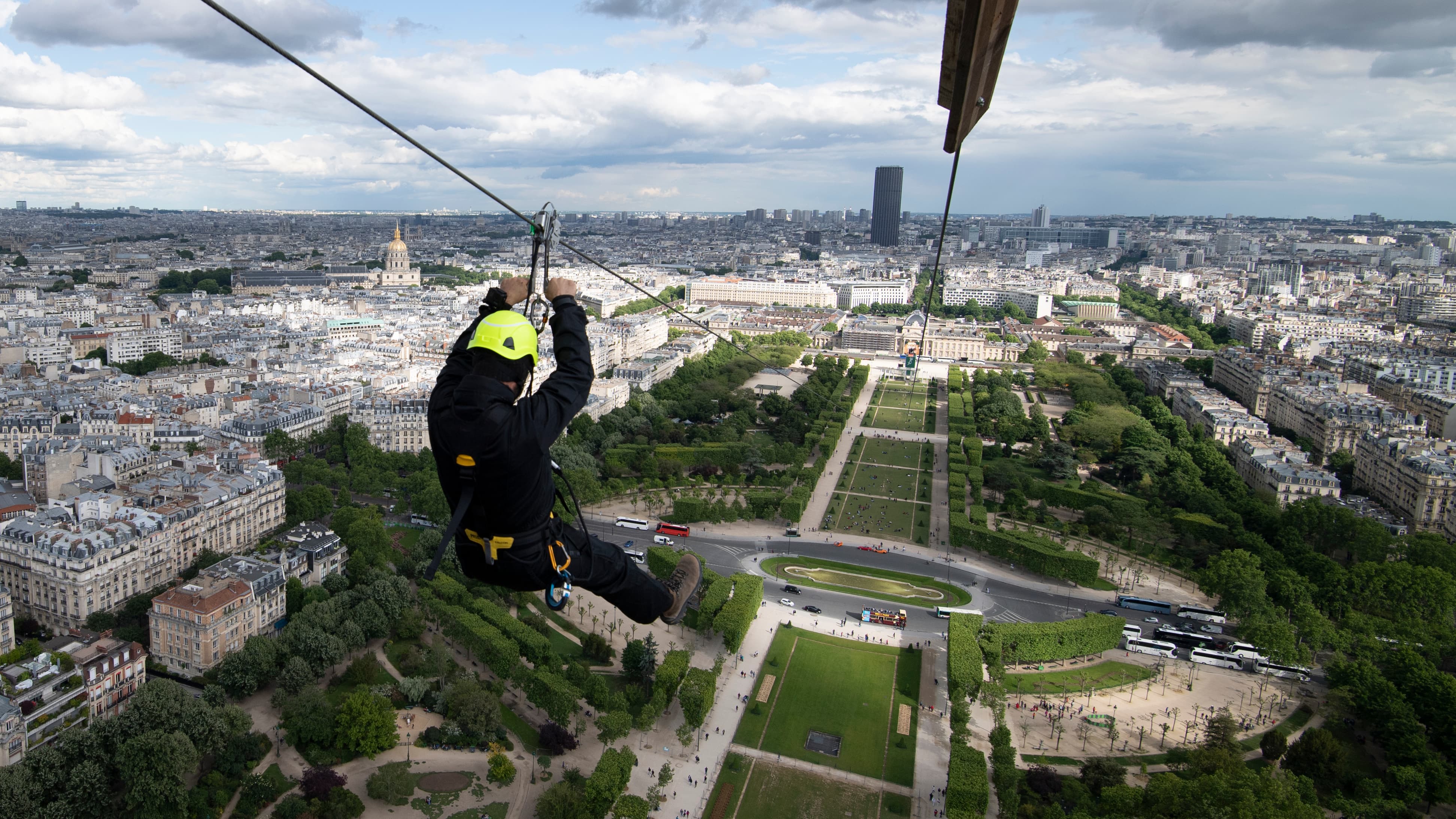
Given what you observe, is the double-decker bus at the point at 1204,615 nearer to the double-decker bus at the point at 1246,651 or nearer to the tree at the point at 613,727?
the double-decker bus at the point at 1246,651

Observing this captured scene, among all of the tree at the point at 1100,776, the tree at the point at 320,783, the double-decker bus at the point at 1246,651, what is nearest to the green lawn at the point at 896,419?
the double-decker bus at the point at 1246,651

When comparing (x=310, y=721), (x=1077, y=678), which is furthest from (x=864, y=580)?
(x=310, y=721)

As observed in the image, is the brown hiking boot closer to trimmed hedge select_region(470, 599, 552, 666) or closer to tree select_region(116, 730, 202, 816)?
tree select_region(116, 730, 202, 816)

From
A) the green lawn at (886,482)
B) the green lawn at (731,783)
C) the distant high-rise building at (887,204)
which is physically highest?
the distant high-rise building at (887,204)

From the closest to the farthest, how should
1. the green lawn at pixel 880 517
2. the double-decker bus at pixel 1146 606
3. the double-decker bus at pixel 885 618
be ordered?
the double-decker bus at pixel 885 618 < the double-decker bus at pixel 1146 606 < the green lawn at pixel 880 517

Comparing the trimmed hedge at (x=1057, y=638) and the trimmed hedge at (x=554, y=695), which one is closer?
the trimmed hedge at (x=554, y=695)

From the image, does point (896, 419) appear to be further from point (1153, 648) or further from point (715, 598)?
point (715, 598)

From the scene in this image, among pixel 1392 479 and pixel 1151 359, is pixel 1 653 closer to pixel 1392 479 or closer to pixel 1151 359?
Result: pixel 1392 479
